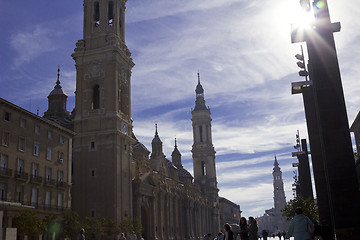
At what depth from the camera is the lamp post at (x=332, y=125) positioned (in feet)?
41.3

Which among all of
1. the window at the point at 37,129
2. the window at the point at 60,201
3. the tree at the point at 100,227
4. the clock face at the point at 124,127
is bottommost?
the tree at the point at 100,227

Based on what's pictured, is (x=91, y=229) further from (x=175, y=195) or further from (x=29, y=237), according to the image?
(x=175, y=195)

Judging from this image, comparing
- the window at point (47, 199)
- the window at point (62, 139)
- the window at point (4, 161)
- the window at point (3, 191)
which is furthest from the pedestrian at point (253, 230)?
the window at point (62, 139)

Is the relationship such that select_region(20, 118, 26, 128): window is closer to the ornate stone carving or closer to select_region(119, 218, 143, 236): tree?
select_region(119, 218, 143, 236): tree

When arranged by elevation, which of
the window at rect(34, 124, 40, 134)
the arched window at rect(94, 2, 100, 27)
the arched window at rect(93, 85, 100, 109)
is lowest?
the window at rect(34, 124, 40, 134)

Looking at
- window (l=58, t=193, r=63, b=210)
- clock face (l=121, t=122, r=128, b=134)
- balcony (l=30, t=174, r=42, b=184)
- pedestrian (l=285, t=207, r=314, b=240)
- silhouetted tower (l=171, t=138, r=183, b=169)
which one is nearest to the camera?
pedestrian (l=285, t=207, r=314, b=240)

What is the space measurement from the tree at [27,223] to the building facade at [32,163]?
24.8 inches

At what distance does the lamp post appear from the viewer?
41.3 feet

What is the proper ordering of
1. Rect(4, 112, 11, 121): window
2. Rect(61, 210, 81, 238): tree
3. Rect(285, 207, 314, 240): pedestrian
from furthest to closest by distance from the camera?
Rect(61, 210, 81, 238): tree → Rect(4, 112, 11, 121): window → Rect(285, 207, 314, 240): pedestrian

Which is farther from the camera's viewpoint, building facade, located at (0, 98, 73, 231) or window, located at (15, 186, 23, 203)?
window, located at (15, 186, 23, 203)

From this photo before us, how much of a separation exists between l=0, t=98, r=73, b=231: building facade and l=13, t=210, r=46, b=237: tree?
0.63 meters

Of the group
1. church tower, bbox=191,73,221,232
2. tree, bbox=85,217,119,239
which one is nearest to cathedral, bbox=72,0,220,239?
tree, bbox=85,217,119,239

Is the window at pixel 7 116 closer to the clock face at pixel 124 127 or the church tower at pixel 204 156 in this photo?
the clock face at pixel 124 127

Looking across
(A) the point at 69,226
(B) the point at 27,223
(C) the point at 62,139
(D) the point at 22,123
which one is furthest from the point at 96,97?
(B) the point at 27,223
